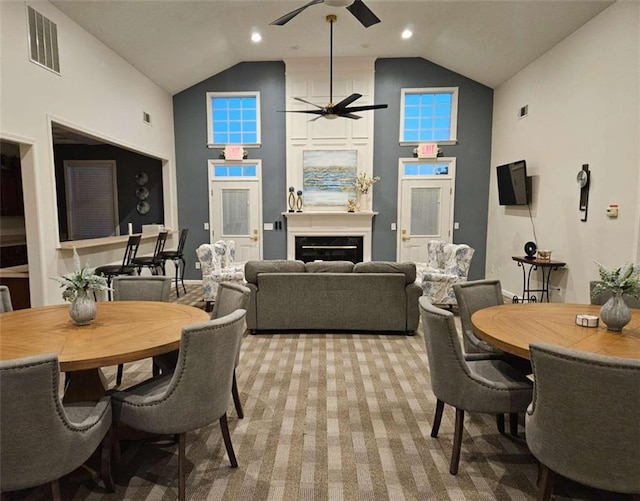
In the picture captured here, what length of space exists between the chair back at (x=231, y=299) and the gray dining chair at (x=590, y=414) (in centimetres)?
157

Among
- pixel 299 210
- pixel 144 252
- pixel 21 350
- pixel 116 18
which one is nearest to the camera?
pixel 21 350

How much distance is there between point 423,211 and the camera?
24.8 feet

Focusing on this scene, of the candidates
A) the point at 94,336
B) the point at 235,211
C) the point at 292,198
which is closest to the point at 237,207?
the point at 235,211

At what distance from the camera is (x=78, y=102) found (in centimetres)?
457

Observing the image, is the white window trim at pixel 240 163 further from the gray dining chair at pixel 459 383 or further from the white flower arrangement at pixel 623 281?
the white flower arrangement at pixel 623 281

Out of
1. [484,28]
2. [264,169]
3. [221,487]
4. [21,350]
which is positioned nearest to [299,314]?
[221,487]

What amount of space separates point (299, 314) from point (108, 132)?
3.70 meters

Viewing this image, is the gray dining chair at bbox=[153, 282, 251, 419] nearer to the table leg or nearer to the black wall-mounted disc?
the table leg

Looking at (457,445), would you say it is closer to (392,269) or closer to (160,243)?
(392,269)

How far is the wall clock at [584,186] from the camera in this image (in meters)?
4.54

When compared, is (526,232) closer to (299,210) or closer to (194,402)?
(299,210)

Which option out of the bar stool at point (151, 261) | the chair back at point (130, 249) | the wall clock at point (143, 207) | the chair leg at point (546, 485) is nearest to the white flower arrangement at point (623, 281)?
the chair leg at point (546, 485)

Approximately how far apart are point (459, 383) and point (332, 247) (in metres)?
5.63

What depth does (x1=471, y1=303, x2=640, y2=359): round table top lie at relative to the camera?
1.81 metres
